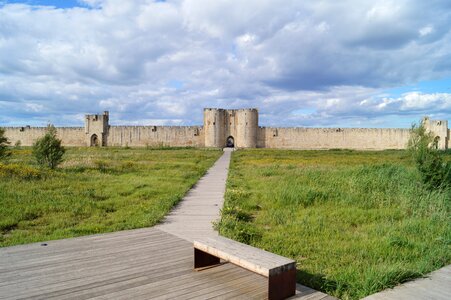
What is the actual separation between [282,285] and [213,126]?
40330 mm

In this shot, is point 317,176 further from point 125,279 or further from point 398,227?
point 125,279

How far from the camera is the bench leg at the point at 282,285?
126 inches

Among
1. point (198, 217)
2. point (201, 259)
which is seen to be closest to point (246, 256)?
point (201, 259)

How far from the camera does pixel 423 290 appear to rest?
3.66m

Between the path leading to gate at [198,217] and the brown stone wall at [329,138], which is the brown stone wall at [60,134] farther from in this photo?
the path leading to gate at [198,217]

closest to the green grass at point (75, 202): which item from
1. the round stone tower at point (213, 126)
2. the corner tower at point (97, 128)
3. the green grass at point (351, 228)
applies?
the green grass at point (351, 228)

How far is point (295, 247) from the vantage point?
16.9ft

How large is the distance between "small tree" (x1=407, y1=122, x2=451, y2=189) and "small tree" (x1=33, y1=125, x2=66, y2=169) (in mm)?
12558

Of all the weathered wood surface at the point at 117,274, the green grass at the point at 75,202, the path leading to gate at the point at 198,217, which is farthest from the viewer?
the green grass at the point at 75,202

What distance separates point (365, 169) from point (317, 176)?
6.16ft

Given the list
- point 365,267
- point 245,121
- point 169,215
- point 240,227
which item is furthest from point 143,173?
point 245,121

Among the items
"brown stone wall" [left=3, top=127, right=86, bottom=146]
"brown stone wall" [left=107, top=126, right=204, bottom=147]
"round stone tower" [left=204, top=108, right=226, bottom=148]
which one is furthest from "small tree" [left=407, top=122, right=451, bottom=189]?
"brown stone wall" [left=3, top=127, right=86, bottom=146]

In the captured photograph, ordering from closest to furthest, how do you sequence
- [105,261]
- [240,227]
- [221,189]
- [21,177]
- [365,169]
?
[105,261], [240,227], [221,189], [21,177], [365,169]

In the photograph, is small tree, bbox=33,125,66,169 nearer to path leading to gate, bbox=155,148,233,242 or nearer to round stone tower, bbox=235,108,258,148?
path leading to gate, bbox=155,148,233,242
